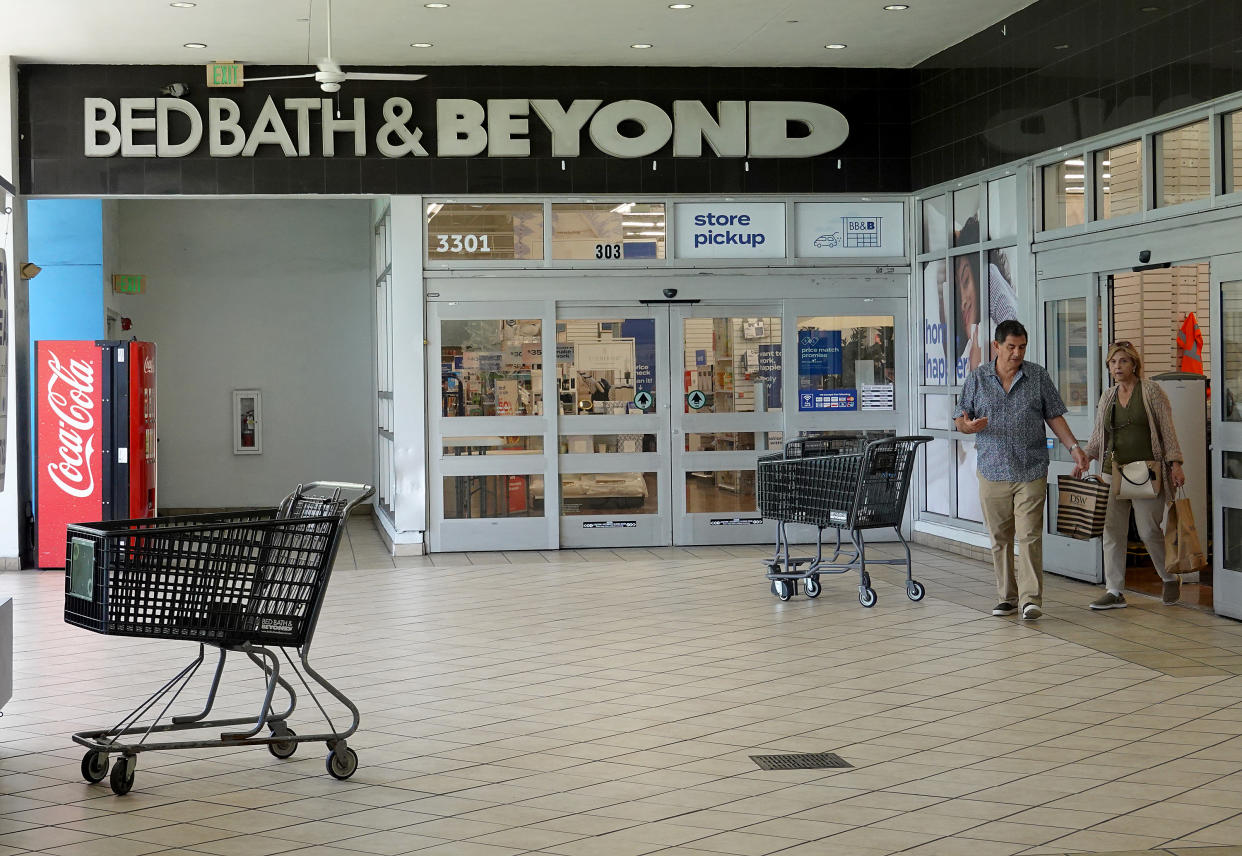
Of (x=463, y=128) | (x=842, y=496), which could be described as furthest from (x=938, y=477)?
(x=463, y=128)

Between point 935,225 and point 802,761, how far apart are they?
7.19 metres

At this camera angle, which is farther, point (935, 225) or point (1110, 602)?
point (935, 225)

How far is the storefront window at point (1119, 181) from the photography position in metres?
8.15

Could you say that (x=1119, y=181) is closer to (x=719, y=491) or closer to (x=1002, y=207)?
(x=1002, y=207)

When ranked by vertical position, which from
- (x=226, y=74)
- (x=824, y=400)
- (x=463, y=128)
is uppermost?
(x=463, y=128)

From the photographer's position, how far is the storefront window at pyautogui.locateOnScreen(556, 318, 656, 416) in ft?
37.0

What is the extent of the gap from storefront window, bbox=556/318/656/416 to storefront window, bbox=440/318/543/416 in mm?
217

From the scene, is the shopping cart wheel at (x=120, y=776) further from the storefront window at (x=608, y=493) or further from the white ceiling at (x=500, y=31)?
the storefront window at (x=608, y=493)

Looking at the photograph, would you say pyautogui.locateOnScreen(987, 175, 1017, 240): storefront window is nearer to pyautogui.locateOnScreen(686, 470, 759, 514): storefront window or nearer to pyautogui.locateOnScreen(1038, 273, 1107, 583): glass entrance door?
pyautogui.locateOnScreen(1038, 273, 1107, 583): glass entrance door

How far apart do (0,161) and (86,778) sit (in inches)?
287

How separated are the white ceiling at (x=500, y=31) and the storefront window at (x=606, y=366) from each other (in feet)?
6.87

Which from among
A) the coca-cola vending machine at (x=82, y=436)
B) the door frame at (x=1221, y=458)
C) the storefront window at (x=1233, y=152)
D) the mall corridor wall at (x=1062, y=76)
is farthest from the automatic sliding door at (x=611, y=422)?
the storefront window at (x=1233, y=152)

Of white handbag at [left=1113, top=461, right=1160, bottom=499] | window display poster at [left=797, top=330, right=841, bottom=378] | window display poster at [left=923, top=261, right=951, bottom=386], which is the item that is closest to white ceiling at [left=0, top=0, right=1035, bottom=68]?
window display poster at [left=923, top=261, right=951, bottom=386]

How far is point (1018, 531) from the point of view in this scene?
7535 mm
